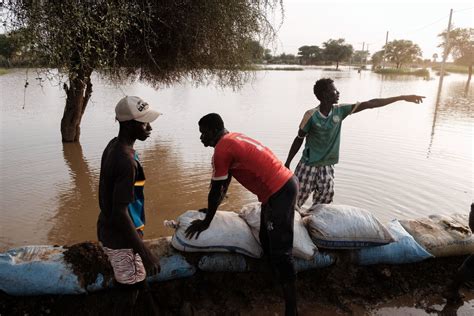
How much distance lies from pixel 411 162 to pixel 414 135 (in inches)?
113

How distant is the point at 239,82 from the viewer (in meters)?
7.00

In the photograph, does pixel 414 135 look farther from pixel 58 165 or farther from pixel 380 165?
pixel 58 165

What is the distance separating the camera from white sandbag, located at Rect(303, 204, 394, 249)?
2832mm

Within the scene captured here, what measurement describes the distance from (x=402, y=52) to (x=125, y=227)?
230 feet

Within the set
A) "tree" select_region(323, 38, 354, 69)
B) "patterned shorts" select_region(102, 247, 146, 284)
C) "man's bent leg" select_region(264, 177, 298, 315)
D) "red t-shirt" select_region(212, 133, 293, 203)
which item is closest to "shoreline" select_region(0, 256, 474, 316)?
"man's bent leg" select_region(264, 177, 298, 315)

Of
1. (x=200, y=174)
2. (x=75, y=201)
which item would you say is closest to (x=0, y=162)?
(x=75, y=201)

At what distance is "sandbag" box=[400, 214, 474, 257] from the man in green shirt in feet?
2.69

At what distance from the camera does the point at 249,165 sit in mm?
2248

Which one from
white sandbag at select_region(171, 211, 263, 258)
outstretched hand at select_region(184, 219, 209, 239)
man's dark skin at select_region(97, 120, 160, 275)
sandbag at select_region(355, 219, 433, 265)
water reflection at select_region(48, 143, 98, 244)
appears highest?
man's dark skin at select_region(97, 120, 160, 275)

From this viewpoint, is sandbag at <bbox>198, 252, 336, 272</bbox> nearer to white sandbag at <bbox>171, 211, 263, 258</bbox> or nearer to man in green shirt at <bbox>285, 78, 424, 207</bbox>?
white sandbag at <bbox>171, 211, 263, 258</bbox>

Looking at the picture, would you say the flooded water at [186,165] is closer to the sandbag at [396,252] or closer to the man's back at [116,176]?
the sandbag at [396,252]

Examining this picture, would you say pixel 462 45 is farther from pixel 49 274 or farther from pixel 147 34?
pixel 49 274

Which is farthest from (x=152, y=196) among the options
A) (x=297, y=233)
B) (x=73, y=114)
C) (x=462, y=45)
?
(x=462, y=45)

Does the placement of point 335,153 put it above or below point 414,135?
above
